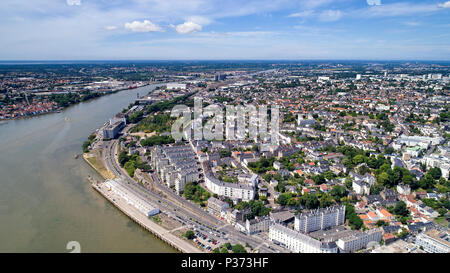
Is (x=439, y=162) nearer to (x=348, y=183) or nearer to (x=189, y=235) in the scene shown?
(x=348, y=183)

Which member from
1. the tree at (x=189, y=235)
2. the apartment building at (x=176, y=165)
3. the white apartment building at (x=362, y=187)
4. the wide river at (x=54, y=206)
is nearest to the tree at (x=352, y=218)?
the white apartment building at (x=362, y=187)

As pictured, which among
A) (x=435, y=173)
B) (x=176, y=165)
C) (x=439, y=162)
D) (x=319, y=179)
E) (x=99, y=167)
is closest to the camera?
(x=319, y=179)

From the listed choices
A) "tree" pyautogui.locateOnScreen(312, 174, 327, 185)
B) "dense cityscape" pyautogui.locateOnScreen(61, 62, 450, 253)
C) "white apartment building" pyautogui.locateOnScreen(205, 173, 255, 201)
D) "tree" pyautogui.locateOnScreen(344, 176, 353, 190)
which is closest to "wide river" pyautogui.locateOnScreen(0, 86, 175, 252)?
"dense cityscape" pyautogui.locateOnScreen(61, 62, 450, 253)

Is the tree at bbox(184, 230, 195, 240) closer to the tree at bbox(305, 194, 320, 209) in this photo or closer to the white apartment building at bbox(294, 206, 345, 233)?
the white apartment building at bbox(294, 206, 345, 233)

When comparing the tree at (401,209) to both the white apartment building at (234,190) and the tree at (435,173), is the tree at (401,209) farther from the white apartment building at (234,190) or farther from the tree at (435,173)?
the white apartment building at (234,190)

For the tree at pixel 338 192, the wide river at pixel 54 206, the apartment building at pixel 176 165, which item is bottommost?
the wide river at pixel 54 206

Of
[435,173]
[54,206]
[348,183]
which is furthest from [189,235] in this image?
[435,173]
